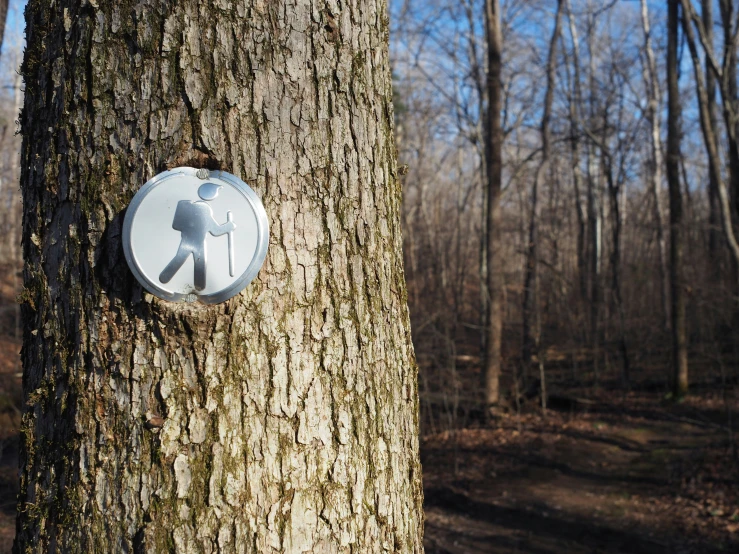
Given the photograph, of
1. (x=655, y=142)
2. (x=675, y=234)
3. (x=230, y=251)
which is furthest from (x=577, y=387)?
(x=230, y=251)

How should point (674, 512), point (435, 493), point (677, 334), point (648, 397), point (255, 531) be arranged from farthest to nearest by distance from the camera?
point (648, 397) → point (677, 334) → point (435, 493) → point (674, 512) → point (255, 531)

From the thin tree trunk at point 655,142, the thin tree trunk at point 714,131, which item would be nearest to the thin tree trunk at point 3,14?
the thin tree trunk at point 714,131

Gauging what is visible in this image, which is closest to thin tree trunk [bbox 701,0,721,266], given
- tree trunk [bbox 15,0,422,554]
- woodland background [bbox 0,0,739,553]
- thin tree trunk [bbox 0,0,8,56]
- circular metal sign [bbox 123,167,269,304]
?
woodland background [bbox 0,0,739,553]

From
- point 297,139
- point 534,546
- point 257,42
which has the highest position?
point 257,42

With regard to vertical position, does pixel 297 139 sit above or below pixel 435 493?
above

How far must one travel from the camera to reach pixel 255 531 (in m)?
1.21

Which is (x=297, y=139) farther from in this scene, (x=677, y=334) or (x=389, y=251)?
(x=677, y=334)

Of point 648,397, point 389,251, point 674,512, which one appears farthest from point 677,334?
point 389,251

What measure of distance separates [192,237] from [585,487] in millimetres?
8398

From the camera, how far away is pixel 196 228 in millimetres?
1225

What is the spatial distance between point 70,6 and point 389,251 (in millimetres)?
836

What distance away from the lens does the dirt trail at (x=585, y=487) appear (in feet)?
21.9

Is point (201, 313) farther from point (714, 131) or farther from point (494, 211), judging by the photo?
point (714, 131)

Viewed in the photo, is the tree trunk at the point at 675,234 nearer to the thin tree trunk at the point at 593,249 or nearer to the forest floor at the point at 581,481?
the forest floor at the point at 581,481
